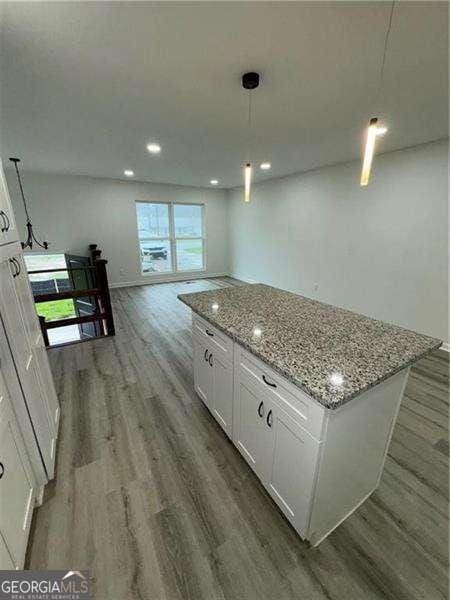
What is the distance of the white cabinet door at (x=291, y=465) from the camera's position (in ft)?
3.51

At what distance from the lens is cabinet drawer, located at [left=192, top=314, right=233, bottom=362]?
1.55 meters

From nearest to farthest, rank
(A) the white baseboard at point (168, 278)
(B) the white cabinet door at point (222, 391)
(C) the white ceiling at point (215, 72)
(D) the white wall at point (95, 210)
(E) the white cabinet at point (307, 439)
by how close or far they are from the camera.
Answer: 1. (E) the white cabinet at point (307, 439)
2. (C) the white ceiling at point (215, 72)
3. (B) the white cabinet door at point (222, 391)
4. (D) the white wall at point (95, 210)
5. (A) the white baseboard at point (168, 278)

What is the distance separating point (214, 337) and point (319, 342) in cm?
71

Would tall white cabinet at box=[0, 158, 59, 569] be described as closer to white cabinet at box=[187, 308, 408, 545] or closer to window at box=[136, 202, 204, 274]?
white cabinet at box=[187, 308, 408, 545]

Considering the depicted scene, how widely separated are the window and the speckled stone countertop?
491cm

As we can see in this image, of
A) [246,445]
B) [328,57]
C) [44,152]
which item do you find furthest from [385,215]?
[44,152]

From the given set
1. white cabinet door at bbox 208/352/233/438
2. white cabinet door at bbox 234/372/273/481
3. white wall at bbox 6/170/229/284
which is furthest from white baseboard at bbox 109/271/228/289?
white cabinet door at bbox 234/372/273/481

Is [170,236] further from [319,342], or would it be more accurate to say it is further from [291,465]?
[291,465]

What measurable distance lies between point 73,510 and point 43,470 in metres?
0.30

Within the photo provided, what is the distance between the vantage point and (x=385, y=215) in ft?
11.5

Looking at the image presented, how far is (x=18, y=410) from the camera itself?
1.26 meters

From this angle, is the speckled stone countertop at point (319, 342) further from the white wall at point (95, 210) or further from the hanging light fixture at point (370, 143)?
the white wall at point (95, 210)

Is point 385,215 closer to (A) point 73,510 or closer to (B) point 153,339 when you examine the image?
(B) point 153,339

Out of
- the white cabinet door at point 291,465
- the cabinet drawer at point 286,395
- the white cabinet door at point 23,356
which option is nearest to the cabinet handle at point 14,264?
the white cabinet door at point 23,356
